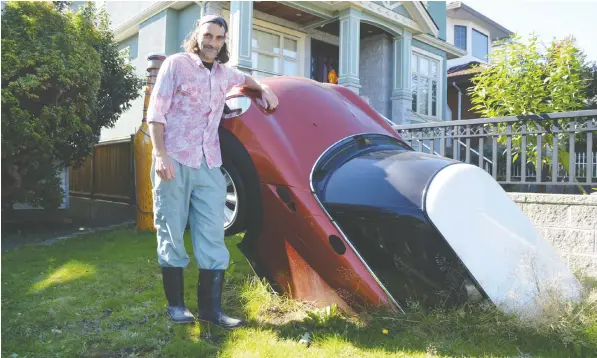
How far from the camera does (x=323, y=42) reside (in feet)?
41.2

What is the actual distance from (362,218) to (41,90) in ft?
15.5

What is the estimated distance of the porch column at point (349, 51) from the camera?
1046 cm

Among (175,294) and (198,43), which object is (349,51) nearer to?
(198,43)

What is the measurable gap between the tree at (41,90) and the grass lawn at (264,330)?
107 inches

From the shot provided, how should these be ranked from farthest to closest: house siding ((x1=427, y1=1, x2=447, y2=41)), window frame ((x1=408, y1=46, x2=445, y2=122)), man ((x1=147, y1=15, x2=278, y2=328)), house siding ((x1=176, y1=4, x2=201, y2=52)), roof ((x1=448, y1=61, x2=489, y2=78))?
1. roof ((x1=448, y1=61, x2=489, y2=78))
2. house siding ((x1=427, y1=1, x2=447, y2=41))
3. window frame ((x1=408, y1=46, x2=445, y2=122))
4. house siding ((x1=176, y1=4, x2=201, y2=52))
5. man ((x1=147, y1=15, x2=278, y2=328))

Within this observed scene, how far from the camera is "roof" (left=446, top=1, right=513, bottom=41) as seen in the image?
18695mm

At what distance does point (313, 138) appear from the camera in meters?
2.99

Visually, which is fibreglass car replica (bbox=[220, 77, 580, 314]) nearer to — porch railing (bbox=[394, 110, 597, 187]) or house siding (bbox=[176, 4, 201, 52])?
porch railing (bbox=[394, 110, 597, 187])

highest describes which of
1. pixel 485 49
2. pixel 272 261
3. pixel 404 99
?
pixel 485 49

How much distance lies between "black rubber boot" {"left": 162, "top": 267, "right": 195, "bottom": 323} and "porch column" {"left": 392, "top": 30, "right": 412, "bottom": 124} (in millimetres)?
10005

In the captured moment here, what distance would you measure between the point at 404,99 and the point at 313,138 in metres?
9.65

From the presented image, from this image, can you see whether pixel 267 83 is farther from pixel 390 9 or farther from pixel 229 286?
pixel 390 9

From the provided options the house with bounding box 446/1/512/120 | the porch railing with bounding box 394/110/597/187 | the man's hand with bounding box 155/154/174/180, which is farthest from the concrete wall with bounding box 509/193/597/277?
the house with bounding box 446/1/512/120

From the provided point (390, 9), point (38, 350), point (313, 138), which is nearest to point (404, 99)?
point (390, 9)
